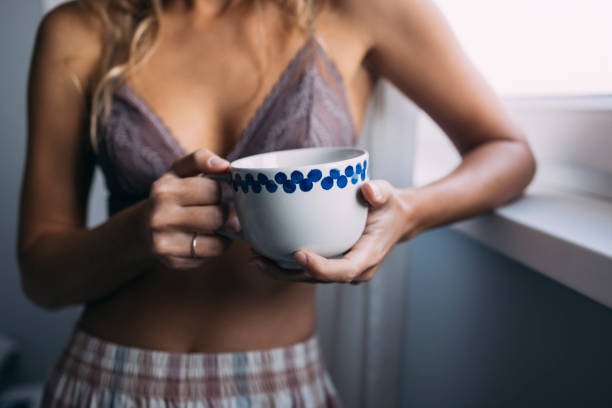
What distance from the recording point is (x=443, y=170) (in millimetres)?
1090

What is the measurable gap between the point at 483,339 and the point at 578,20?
1.64 feet

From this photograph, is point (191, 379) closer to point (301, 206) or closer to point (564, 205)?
point (301, 206)

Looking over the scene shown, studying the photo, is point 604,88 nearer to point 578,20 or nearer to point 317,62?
point 578,20

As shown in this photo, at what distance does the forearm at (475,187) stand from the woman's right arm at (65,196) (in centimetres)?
34

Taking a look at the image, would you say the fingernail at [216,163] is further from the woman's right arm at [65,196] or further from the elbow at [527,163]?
the elbow at [527,163]

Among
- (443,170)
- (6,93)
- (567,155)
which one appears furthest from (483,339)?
(6,93)

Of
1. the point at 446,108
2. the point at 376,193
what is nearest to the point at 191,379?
the point at 376,193

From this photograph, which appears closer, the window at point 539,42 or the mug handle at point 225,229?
the mug handle at point 225,229

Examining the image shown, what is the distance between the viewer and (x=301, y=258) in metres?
0.43

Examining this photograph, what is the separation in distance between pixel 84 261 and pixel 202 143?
0.81ft

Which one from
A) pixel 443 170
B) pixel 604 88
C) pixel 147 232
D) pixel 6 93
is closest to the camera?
pixel 147 232

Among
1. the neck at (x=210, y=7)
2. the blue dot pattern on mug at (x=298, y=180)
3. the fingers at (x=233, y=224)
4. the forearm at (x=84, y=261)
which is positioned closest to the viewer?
the blue dot pattern on mug at (x=298, y=180)

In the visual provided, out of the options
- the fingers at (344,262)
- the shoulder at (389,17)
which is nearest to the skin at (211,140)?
the shoulder at (389,17)

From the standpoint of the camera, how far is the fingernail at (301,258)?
432 millimetres
